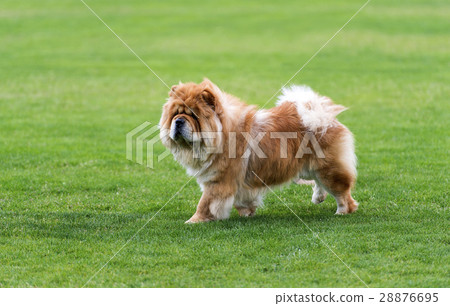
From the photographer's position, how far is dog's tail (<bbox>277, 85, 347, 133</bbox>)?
8.38 metres

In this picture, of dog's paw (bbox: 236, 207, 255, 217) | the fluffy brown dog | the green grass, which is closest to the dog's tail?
the fluffy brown dog

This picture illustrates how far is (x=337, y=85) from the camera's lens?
19094 millimetres

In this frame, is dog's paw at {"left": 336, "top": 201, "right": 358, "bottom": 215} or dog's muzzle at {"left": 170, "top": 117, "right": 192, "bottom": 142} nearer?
dog's muzzle at {"left": 170, "top": 117, "right": 192, "bottom": 142}

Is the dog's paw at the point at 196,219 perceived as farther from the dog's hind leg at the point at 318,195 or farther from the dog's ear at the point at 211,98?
the dog's hind leg at the point at 318,195

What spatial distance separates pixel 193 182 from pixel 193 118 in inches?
103

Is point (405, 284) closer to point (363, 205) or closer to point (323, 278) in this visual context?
point (323, 278)

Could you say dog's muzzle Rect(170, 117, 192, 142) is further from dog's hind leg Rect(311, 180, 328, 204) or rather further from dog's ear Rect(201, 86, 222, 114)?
dog's hind leg Rect(311, 180, 328, 204)

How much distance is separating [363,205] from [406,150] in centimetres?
340

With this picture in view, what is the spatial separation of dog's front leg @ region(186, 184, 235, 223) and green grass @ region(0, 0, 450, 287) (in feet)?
0.72

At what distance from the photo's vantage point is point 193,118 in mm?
7797

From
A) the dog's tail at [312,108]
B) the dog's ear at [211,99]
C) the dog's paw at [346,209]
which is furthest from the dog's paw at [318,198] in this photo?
the dog's ear at [211,99]

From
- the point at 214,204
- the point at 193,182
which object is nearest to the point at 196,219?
the point at 214,204

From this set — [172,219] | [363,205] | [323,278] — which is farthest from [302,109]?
[323,278]

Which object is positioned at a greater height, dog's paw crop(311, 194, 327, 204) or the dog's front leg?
the dog's front leg
